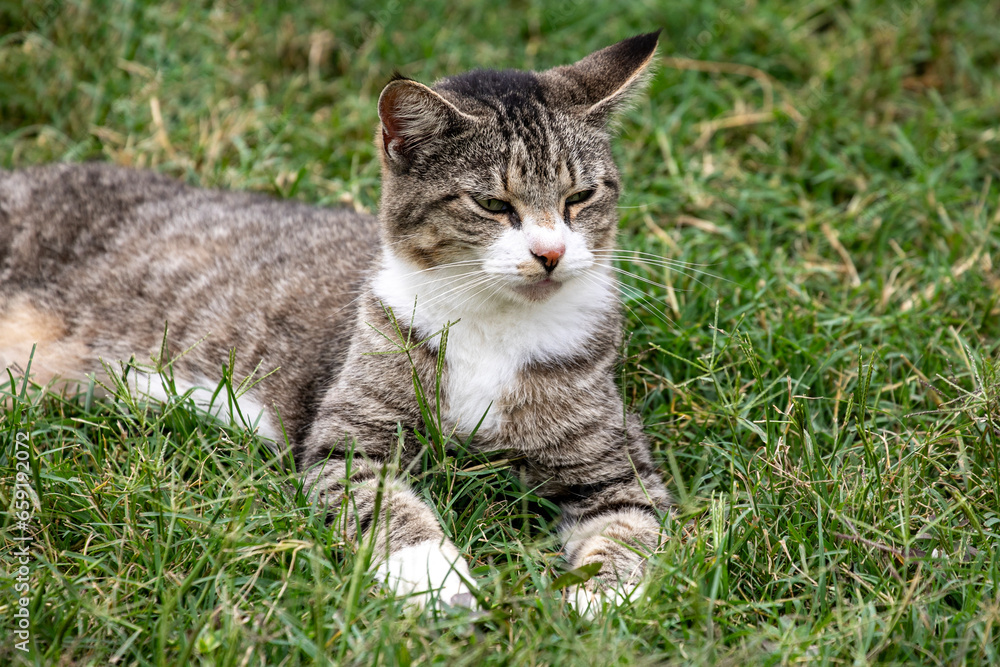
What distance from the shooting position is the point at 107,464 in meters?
3.17

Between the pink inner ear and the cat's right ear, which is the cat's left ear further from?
the pink inner ear

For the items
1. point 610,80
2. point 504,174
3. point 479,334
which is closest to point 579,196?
point 504,174

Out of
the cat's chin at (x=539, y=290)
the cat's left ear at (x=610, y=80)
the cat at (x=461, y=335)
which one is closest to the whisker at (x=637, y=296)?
the cat at (x=461, y=335)

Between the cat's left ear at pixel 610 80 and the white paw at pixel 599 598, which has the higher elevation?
the cat's left ear at pixel 610 80

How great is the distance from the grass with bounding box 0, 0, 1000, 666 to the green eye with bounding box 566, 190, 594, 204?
0.73 metres

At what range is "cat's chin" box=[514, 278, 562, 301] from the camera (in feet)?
10.1

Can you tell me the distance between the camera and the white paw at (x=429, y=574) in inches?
104

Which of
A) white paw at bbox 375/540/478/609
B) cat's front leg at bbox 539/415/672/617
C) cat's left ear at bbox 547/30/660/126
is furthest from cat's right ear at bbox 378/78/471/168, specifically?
white paw at bbox 375/540/478/609

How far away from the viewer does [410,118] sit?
10.1 ft

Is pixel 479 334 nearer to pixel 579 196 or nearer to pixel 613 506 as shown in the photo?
pixel 579 196

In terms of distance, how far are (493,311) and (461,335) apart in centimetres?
15

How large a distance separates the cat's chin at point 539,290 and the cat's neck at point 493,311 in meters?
0.05

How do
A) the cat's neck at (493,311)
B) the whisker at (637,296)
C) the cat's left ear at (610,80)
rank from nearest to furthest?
the cat's neck at (493,311), the cat's left ear at (610,80), the whisker at (637,296)

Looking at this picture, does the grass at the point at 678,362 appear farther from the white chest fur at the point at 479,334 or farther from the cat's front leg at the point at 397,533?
the white chest fur at the point at 479,334
